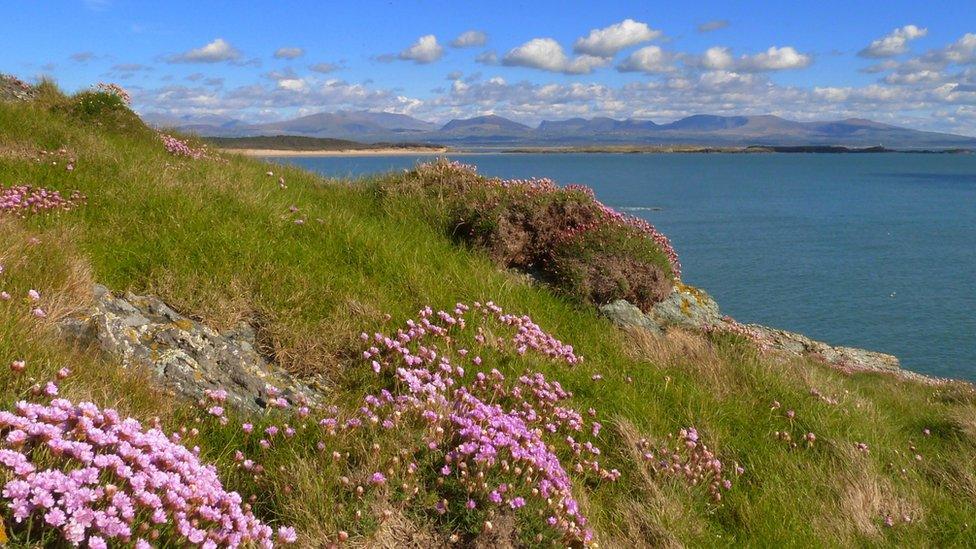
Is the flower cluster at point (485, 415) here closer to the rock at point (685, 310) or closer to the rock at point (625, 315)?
the rock at point (625, 315)

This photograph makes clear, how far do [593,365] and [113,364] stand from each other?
4.76 m

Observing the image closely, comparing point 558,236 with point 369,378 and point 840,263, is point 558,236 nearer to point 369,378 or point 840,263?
point 369,378

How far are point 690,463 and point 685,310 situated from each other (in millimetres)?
6148

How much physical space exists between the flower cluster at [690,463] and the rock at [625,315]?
3334 millimetres

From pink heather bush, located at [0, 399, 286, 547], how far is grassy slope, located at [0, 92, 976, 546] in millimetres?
578

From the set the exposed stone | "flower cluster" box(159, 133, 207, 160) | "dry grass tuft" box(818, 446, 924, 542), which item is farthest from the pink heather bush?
the exposed stone

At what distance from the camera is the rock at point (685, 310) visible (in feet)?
37.2

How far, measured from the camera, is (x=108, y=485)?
3.16 m

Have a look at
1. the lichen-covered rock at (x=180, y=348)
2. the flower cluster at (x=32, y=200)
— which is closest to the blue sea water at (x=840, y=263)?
the flower cluster at (x=32, y=200)

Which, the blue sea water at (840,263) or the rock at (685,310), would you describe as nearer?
the rock at (685,310)

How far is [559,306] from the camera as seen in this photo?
31.3 ft

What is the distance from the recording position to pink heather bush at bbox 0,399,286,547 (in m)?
3.06

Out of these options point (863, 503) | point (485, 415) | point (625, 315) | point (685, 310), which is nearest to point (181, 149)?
point (625, 315)

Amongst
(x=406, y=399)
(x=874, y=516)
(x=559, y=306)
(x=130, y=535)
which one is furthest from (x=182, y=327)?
(x=874, y=516)
